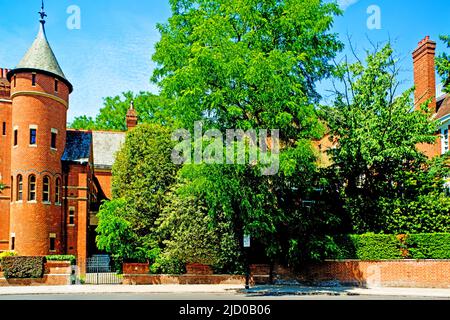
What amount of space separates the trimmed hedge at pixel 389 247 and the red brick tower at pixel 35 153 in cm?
2059

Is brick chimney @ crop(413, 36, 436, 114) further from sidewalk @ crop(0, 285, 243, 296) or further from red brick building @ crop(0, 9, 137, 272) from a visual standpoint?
red brick building @ crop(0, 9, 137, 272)

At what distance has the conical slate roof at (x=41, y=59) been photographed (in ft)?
112

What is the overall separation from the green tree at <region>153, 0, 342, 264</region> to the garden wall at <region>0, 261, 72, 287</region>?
10506 millimetres

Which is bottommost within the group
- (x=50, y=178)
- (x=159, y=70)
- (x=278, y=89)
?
(x=50, y=178)

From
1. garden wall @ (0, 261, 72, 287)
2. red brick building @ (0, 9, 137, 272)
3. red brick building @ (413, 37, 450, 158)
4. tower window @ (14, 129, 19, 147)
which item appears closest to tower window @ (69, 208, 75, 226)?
red brick building @ (0, 9, 137, 272)

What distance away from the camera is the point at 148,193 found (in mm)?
28859

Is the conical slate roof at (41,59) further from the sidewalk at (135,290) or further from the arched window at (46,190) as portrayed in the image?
the sidewalk at (135,290)

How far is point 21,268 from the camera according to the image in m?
27.4

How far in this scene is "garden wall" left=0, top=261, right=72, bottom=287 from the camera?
89.5 ft

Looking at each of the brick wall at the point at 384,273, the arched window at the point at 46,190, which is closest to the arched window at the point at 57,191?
the arched window at the point at 46,190

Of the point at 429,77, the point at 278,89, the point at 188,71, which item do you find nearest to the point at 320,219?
the point at 278,89

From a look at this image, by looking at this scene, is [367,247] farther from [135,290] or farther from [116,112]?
[116,112]
